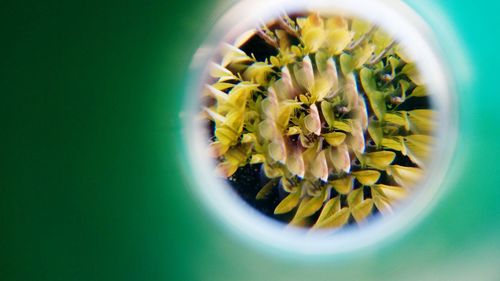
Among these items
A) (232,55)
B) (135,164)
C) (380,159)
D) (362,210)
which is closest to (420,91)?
(380,159)

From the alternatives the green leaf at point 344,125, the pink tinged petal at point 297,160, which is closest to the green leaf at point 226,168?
the pink tinged petal at point 297,160

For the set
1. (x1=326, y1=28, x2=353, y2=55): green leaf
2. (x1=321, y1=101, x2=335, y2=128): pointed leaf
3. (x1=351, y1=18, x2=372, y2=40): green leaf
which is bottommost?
(x1=321, y1=101, x2=335, y2=128): pointed leaf

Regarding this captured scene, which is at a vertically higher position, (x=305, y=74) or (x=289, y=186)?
(x=305, y=74)

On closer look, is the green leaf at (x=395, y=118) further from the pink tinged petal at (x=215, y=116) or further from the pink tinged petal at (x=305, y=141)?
the pink tinged petal at (x=215, y=116)

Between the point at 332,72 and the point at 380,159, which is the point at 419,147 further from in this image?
the point at 332,72

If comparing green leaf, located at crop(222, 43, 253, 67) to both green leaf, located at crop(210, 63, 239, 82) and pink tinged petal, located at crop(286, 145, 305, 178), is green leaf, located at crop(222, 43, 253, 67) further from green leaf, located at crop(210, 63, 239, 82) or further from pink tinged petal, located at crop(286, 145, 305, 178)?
pink tinged petal, located at crop(286, 145, 305, 178)

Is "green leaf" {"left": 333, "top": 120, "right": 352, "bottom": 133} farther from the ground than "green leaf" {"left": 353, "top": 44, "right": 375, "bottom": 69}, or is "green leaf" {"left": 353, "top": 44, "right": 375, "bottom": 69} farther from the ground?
"green leaf" {"left": 353, "top": 44, "right": 375, "bottom": 69}

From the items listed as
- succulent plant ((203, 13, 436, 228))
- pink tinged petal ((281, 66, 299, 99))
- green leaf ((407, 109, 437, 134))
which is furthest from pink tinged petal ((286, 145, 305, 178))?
green leaf ((407, 109, 437, 134))
